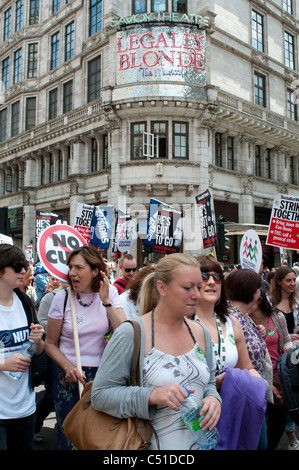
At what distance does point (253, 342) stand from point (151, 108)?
19354 millimetres

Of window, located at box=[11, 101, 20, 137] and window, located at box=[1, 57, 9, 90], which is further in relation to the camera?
window, located at box=[1, 57, 9, 90]

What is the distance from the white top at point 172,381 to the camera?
6.72 feet

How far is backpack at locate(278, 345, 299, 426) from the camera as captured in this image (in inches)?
113

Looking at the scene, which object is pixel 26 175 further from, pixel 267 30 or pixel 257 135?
pixel 267 30

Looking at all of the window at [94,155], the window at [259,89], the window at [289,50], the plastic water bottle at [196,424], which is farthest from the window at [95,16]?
the plastic water bottle at [196,424]

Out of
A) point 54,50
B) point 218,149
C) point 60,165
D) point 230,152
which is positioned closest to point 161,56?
point 218,149

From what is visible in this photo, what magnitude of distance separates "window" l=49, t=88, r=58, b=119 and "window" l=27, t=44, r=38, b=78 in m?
3.05

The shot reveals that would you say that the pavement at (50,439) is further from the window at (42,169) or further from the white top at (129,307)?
the window at (42,169)

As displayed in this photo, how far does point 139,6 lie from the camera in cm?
2248

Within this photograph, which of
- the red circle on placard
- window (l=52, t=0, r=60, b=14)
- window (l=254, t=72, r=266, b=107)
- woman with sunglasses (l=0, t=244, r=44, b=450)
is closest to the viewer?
woman with sunglasses (l=0, t=244, r=44, b=450)

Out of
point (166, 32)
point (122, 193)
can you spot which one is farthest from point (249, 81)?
point (122, 193)

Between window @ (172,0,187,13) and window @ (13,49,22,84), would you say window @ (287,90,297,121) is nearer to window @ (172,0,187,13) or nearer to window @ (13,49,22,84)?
window @ (172,0,187,13)

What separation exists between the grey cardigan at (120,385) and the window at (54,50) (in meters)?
29.6

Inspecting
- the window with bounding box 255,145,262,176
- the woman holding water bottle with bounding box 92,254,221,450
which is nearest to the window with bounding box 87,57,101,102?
the window with bounding box 255,145,262,176
